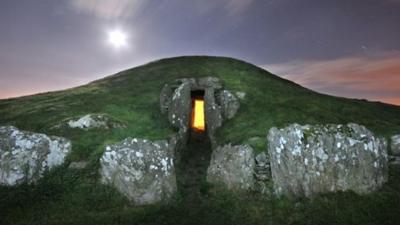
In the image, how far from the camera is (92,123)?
29.5 m

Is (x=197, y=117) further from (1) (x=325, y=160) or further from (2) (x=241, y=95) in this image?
(1) (x=325, y=160)

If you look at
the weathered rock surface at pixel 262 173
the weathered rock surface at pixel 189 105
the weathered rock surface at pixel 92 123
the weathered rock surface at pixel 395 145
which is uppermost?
the weathered rock surface at pixel 189 105

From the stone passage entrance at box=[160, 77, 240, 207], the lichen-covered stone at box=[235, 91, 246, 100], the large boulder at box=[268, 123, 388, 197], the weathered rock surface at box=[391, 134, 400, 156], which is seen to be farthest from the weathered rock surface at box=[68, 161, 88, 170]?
the weathered rock surface at box=[391, 134, 400, 156]

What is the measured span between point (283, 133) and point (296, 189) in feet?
13.6

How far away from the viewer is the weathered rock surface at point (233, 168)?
80.0 ft

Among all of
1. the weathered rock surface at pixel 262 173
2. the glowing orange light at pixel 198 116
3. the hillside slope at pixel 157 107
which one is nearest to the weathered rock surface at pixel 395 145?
the hillside slope at pixel 157 107

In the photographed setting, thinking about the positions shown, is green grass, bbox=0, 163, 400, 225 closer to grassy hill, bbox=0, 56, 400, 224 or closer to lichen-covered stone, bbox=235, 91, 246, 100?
grassy hill, bbox=0, 56, 400, 224

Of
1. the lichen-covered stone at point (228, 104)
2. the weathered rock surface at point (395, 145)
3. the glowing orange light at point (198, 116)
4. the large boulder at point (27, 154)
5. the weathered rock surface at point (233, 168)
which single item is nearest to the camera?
the large boulder at point (27, 154)

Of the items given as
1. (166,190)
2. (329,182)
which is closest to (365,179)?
(329,182)

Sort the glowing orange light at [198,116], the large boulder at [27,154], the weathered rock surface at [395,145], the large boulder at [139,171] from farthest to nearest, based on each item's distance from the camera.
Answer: the glowing orange light at [198,116] → the weathered rock surface at [395,145] → the large boulder at [27,154] → the large boulder at [139,171]

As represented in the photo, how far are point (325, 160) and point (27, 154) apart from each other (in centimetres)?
2138

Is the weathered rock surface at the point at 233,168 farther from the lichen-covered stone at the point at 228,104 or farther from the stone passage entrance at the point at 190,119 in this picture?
the lichen-covered stone at the point at 228,104

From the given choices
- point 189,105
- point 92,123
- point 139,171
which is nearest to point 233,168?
point 139,171

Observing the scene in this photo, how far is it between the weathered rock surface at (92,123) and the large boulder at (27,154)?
3.09 metres
